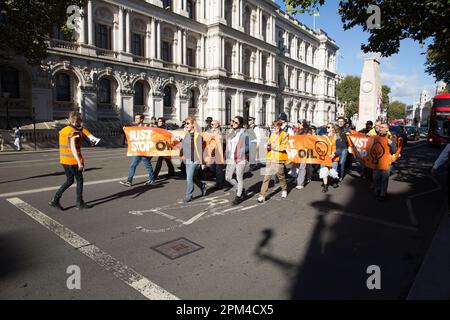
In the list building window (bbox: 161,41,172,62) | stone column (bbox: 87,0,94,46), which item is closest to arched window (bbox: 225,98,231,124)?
building window (bbox: 161,41,172,62)

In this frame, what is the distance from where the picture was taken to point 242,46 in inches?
1734

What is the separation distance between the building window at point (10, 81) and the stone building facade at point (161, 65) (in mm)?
72

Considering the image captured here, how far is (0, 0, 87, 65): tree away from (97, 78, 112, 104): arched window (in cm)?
1089

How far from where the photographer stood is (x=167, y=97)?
120 feet

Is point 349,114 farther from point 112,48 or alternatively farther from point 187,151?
point 187,151

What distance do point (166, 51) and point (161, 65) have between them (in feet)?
10.2

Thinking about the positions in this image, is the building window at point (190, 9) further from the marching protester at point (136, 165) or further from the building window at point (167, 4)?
the marching protester at point (136, 165)

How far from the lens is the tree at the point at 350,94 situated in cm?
7181

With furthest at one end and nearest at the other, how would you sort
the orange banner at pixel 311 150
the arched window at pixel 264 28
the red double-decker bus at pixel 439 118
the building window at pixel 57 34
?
1. the arched window at pixel 264 28
2. the building window at pixel 57 34
3. the red double-decker bus at pixel 439 118
4. the orange banner at pixel 311 150

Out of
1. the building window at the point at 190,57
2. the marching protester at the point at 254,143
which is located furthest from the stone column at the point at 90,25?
the marching protester at the point at 254,143

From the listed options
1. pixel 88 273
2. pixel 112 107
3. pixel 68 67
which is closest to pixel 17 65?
pixel 68 67

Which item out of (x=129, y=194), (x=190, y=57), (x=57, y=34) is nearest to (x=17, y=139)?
(x=57, y=34)

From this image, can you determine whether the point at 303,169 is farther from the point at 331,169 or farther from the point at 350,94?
the point at 350,94

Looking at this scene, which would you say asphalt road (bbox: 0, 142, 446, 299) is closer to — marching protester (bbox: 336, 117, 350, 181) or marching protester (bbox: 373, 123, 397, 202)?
marching protester (bbox: 373, 123, 397, 202)
